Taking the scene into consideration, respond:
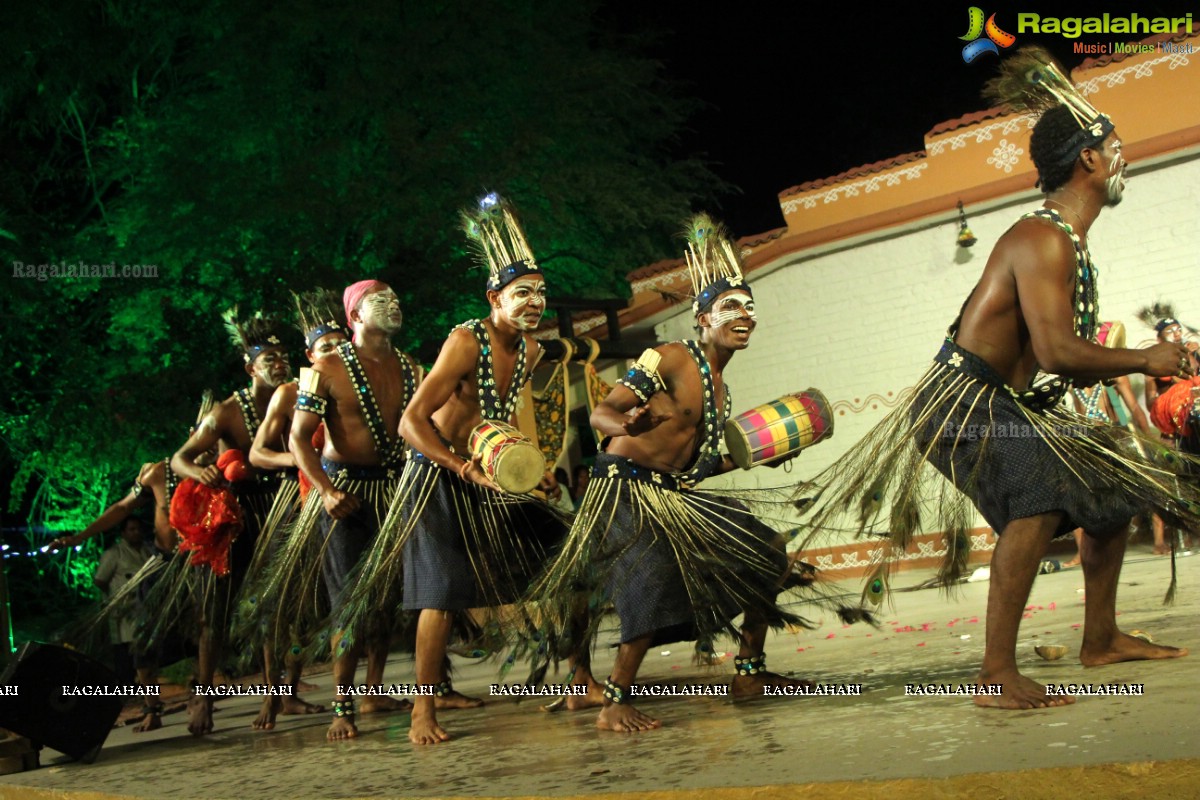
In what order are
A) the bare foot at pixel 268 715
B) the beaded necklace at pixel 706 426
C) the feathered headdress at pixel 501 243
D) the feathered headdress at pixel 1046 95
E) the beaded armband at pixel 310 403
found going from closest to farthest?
the feathered headdress at pixel 1046 95
the beaded necklace at pixel 706 426
the feathered headdress at pixel 501 243
the beaded armband at pixel 310 403
the bare foot at pixel 268 715

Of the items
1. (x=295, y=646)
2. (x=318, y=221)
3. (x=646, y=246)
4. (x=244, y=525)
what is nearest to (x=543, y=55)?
(x=646, y=246)

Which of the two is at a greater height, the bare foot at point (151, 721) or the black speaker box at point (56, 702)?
the black speaker box at point (56, 702)

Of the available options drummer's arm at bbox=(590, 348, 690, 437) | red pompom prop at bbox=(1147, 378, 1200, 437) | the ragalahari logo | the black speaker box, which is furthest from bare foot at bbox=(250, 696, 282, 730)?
the ragalahari logo

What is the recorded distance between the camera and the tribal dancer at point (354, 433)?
17.1ft

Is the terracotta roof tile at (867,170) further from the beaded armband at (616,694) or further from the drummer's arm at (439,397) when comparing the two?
the beaded armband at (616,694)

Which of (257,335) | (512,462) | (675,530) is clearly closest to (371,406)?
(512,462)

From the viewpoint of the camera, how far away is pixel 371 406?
5.27m

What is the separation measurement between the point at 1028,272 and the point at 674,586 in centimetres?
148

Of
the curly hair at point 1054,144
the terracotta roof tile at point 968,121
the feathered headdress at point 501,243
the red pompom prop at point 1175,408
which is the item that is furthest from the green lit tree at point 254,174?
the curly hair at point 1054,144

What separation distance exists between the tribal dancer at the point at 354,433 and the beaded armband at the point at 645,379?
4.40 ft

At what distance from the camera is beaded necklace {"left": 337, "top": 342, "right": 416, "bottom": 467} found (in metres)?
5.25

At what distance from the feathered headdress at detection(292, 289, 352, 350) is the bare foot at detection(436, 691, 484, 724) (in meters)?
1.70

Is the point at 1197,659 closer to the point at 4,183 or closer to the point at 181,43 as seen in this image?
the point at 4,183

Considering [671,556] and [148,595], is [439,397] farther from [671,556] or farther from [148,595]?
[148,595]
